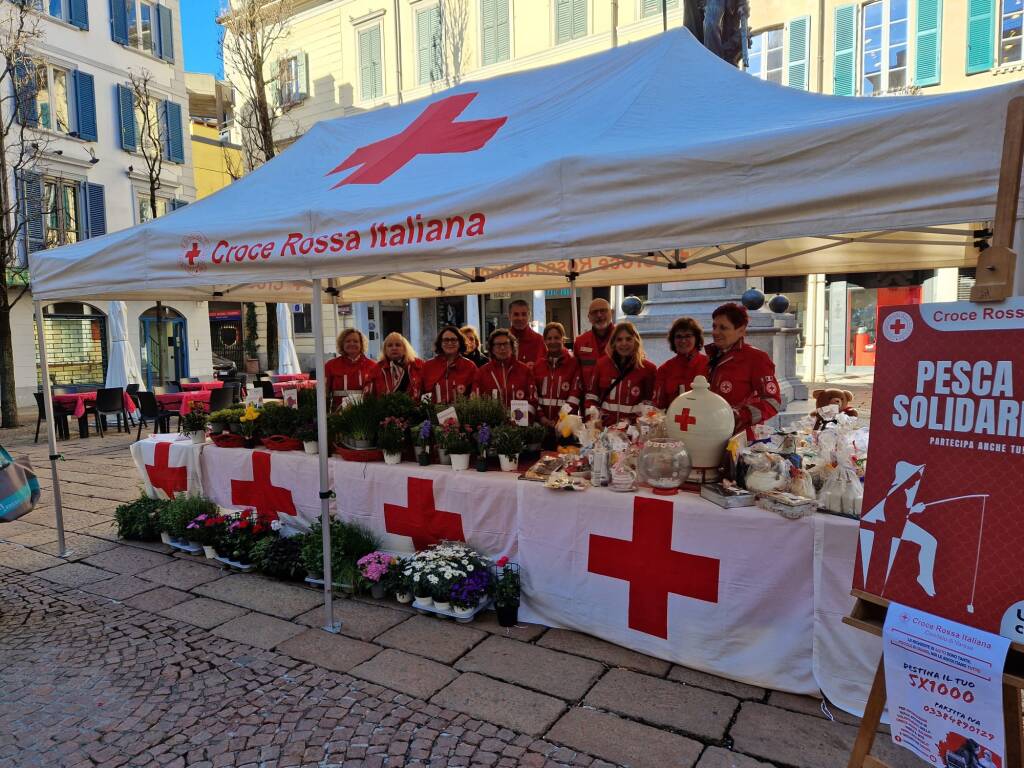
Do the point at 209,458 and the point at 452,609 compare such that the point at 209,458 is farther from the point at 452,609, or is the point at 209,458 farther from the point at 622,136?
the point at 622,136

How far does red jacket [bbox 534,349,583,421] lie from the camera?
4.68m

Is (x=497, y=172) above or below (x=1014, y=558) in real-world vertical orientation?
above

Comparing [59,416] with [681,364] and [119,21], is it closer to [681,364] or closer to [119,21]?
[681,364]

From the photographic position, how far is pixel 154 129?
17.3 m

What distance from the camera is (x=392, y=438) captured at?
3729mm

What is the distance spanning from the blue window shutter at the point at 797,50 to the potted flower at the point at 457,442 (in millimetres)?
14138

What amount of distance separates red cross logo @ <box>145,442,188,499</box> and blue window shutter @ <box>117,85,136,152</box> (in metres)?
15.6

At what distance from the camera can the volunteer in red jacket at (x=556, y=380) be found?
4689 millimetres

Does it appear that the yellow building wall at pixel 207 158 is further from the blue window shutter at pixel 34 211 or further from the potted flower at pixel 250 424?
the potted flower at pixel 250 424

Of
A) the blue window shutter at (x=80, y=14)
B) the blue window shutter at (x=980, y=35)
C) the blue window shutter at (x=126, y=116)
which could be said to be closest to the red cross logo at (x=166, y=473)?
the blue window shutter at (x=980, y=35)

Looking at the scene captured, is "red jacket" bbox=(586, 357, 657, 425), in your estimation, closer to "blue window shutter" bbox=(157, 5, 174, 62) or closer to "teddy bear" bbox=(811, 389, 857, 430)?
"teddy bear" bbox=(811, 389, 857, 430)

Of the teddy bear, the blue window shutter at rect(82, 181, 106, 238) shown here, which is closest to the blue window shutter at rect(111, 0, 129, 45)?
the blue window shutter at rect(82, 181, 106, 238)

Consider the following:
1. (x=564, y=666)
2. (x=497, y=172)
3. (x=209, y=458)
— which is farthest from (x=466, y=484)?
(x=209, y=458)

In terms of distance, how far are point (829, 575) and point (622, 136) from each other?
1.88m
